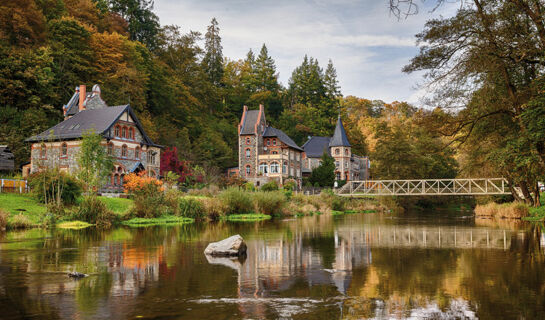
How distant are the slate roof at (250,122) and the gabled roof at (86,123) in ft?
87.0

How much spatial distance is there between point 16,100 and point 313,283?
51225 mm

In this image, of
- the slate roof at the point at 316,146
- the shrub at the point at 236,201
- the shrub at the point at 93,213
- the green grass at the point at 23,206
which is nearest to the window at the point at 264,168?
the slate roof at the point at 316,146

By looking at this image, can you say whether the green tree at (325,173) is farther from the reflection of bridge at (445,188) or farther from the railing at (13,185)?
the railing at (13,185)

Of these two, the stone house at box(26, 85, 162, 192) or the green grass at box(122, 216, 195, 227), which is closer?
the green grass at box(122, 216, 195, 227)

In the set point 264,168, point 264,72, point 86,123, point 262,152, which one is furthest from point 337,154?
point 86,123

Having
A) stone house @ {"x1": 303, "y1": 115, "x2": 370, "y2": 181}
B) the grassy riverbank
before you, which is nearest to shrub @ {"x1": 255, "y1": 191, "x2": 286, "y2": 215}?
the grassy riverbank

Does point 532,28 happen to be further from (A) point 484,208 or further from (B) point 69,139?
(B) point 69,139

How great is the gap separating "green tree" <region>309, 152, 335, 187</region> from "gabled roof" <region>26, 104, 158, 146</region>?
3464cm

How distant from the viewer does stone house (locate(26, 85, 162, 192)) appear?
4512 centimetres

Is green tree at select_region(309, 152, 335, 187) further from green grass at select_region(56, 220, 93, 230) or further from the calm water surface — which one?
the calm water surface

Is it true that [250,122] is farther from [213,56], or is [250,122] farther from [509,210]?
[509,210]

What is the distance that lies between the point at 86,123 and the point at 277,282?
137ft

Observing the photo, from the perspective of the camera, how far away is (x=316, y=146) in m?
84.3

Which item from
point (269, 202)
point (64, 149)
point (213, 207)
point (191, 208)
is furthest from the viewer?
point (64, 149)
